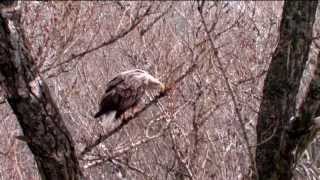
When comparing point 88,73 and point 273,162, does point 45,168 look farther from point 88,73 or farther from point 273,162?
point 88,73

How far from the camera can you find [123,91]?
4238 millimetres

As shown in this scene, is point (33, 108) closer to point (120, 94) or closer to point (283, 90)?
point (283, 90)

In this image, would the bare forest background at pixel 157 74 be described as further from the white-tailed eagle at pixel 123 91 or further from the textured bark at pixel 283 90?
the textured bark at pixel 283 90

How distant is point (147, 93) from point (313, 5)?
2.32m

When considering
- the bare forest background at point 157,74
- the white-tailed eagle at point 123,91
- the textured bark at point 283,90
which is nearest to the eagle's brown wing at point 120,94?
the white-tailed eagle at point 123,91

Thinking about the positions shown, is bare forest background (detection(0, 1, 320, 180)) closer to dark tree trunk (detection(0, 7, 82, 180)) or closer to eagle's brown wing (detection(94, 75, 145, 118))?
eagle's brown wing (detection(94, 75, 145, 118))

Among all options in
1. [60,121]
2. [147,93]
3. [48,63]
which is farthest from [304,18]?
[48,63]

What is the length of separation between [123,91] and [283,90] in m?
1.73

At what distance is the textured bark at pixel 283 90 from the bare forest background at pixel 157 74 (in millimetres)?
1116

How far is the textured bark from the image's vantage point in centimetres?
268

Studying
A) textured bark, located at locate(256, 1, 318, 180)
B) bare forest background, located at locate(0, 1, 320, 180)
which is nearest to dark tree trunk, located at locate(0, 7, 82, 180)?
textured bark, located at locate(256, 1, 318, 180)

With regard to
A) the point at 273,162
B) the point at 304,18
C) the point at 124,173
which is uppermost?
the point at 304,18

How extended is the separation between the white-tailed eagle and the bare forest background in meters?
0.19

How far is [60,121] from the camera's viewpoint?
2.49 m
